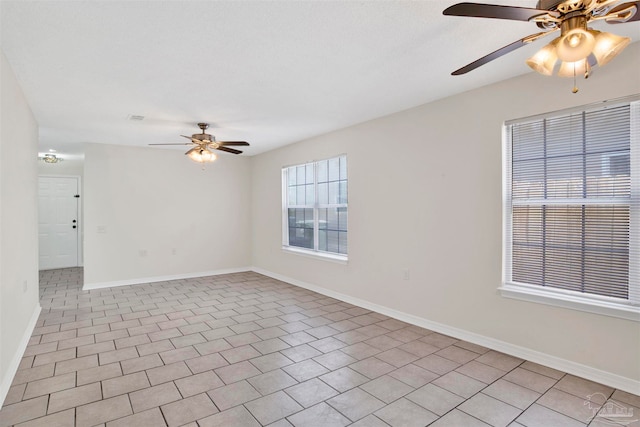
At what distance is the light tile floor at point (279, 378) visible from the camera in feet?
7.16

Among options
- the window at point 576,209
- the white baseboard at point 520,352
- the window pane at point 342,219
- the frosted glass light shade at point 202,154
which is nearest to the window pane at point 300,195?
the window pane at point 342,219

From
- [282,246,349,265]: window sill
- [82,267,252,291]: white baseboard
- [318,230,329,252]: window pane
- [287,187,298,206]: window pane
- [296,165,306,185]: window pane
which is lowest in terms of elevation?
[82,267,252,291]: white baseboard

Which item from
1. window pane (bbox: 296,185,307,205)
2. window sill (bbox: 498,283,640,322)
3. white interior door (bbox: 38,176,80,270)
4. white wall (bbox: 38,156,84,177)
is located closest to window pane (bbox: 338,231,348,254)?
window pane (bbox: 296,185,307,205)

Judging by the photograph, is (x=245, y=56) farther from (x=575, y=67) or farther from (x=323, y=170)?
(x=323, y=170)

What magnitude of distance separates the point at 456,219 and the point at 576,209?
992 millimetres

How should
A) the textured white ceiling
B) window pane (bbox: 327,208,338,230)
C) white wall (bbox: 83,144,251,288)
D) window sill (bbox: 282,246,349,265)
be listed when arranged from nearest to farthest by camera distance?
the textured white ceiling
window sill (bbox: 282,246,349,265)
window pane (bbox: 327,208,338,230)
white wall (bbox: 83,144,251,288)

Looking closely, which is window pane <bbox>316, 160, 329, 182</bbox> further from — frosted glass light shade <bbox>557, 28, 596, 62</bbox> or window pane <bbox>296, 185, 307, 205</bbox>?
frosted glass light shade <bbox>557, 28, 596, 62</bbox>

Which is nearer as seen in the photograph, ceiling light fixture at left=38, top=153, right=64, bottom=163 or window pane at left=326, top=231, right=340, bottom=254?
window pane at left=326, top=231, right=340, bottom=254

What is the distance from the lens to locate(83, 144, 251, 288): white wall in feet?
19.1

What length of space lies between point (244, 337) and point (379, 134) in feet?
9.39

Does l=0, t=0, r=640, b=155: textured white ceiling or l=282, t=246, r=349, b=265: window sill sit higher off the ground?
l=0, t=0, r=640, b=155: textured white ceiling

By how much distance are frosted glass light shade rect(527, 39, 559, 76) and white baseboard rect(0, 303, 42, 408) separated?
387 centimetres

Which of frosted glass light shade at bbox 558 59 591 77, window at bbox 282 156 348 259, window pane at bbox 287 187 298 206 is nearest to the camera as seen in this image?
frosted glass light shade at bbox 558 59 591 77

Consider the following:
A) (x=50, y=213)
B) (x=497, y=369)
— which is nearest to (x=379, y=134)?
(x=497, y=369)
